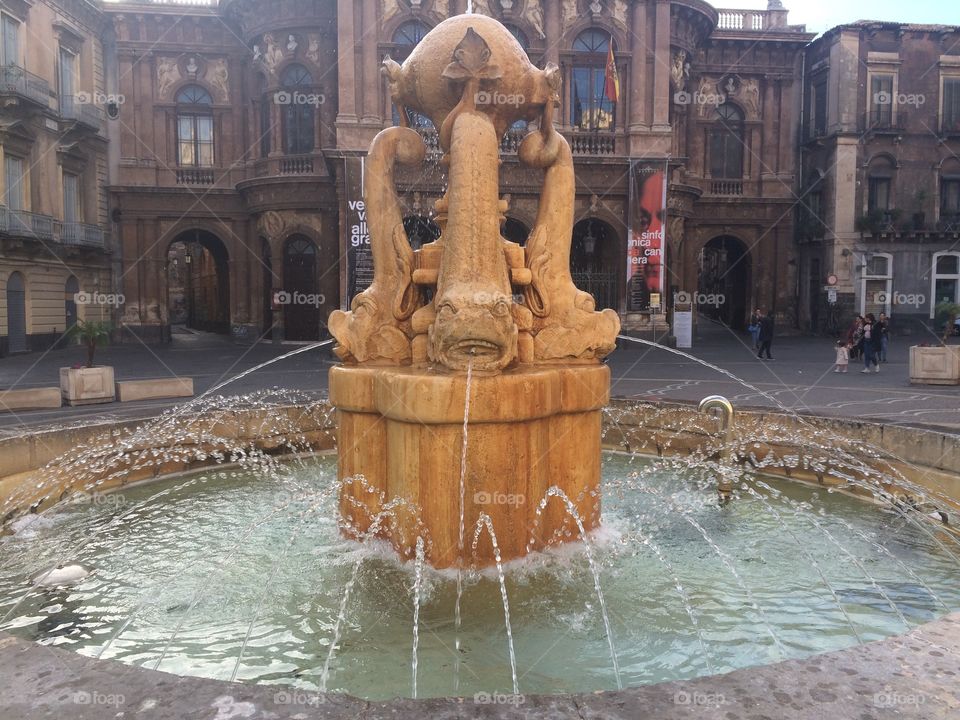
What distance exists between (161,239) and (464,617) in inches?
1117

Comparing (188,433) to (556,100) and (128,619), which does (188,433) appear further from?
(556,100)

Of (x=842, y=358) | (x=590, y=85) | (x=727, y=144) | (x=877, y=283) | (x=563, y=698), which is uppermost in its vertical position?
(x=590, y=85)

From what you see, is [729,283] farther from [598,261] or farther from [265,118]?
[265,118]

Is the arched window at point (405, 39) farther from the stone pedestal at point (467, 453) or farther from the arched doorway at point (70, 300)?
the stone pedestal at point (467, 453)

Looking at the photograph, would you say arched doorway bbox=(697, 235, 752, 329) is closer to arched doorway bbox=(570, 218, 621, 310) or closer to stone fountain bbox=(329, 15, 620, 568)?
arched doorway bbox=(570, 218, 621, 310)

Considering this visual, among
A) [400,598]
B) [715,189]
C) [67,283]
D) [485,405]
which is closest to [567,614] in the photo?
[400,598]

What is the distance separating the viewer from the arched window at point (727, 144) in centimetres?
3136

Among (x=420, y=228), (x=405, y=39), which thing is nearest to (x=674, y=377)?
(x=420, y=228)

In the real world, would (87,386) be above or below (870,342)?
below

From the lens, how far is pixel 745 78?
31.4 m

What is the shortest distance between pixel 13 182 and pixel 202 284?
17225 mm

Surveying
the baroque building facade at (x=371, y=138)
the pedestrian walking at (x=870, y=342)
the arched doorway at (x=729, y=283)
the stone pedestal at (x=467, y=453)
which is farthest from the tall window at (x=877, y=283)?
the stone pedestal at (x=467, y=453)

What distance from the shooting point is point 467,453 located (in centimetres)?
454

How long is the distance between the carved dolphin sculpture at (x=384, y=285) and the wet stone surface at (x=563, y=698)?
10.9 feet
